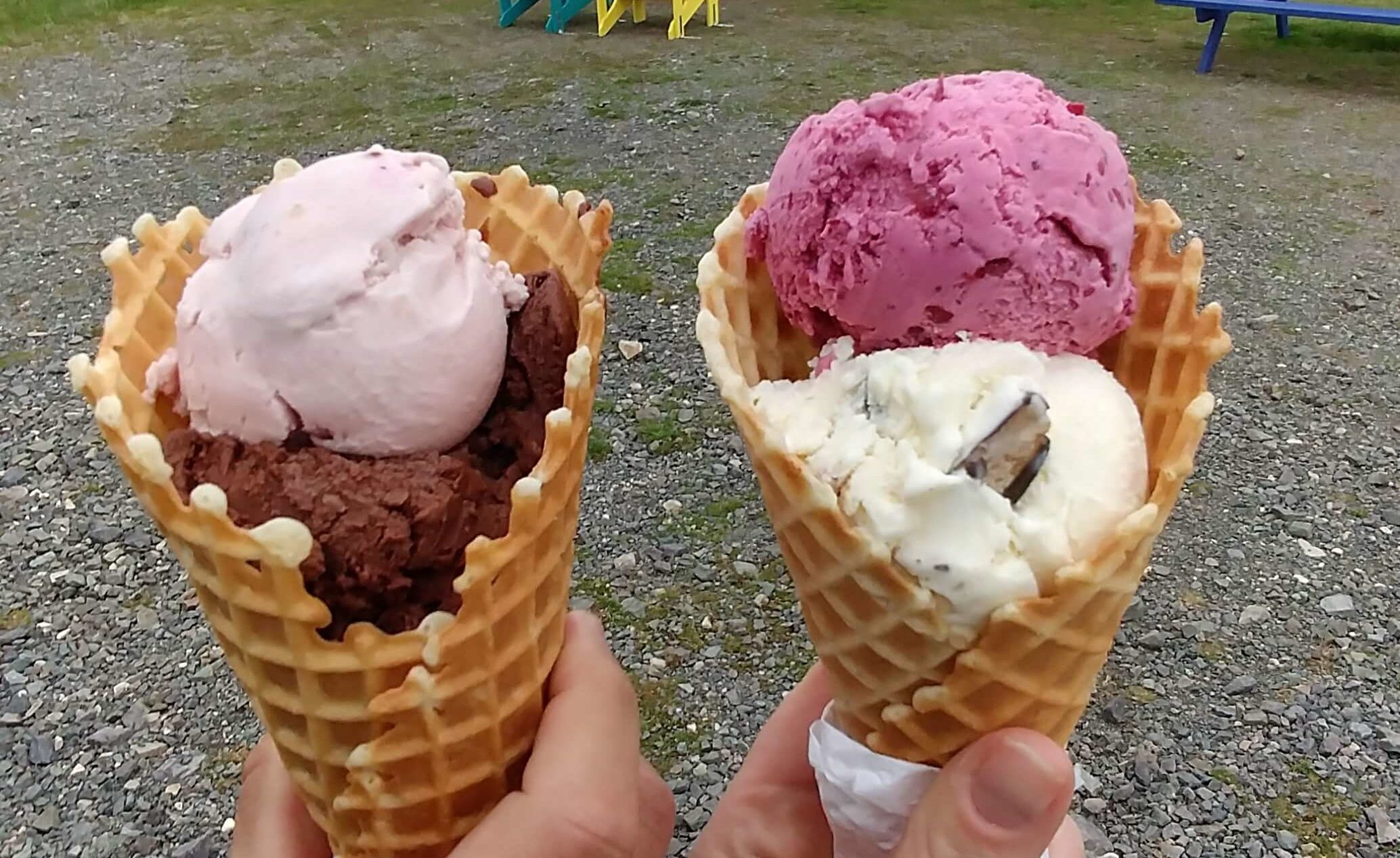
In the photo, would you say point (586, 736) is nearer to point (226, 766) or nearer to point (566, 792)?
point (566, 792)

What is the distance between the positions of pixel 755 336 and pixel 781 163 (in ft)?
0.77

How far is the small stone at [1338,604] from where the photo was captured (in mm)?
3242

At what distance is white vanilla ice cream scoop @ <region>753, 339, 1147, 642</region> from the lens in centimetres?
125

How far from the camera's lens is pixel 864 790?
1.52 m

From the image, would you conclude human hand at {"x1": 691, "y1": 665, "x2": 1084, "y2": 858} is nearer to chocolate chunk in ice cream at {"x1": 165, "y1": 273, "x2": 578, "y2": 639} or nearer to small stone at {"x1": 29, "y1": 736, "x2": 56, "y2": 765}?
chocolate chunk in ice cream at {"x1": 165, "y1": 273, "x2": 578, "y2": 639}

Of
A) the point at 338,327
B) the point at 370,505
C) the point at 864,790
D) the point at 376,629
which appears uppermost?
the point at 338,327

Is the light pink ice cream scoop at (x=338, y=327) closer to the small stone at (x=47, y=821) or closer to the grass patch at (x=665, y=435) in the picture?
the small stone at (x=47, y=821)

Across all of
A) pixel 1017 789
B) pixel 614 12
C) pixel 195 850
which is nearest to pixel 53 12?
pixel 614 12

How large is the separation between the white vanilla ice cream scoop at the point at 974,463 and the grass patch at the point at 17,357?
13.4 ft

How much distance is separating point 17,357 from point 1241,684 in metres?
4.40

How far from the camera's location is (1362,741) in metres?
2.85

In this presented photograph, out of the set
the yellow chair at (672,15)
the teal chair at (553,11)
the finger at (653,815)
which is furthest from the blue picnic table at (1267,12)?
the finger at (653,815)

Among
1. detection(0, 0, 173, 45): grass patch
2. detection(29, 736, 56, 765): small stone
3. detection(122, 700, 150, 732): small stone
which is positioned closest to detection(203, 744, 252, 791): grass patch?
detection(122, 700, 150, 732): small stone

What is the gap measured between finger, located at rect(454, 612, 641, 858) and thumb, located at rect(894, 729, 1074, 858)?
380mm
